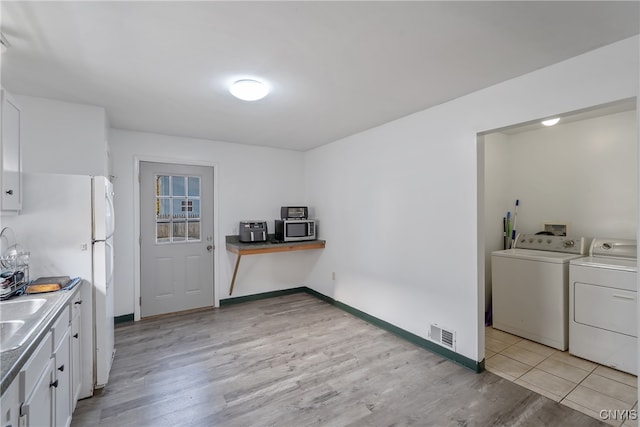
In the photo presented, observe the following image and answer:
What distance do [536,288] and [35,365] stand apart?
390cm

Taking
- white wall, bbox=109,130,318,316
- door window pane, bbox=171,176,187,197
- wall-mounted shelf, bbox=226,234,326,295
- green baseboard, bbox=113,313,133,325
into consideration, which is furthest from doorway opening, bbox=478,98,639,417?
green baseboard, bbox=113,313,133,325

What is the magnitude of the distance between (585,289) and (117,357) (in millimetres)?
4380

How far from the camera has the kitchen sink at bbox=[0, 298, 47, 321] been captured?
1579 millimetres

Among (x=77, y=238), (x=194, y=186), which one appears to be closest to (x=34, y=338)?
(x=77, y=238)

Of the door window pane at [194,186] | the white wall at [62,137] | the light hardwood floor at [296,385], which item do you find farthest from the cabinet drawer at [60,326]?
the door window pane at [194,186]

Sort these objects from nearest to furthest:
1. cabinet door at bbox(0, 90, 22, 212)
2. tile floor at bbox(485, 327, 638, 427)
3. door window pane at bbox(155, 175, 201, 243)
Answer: cabinet door at bbox(0, 90, 22, 212)
tile floor at bbox(485, 327, 638, 427)
door window pane at bbox(155, 175, 201, 243)

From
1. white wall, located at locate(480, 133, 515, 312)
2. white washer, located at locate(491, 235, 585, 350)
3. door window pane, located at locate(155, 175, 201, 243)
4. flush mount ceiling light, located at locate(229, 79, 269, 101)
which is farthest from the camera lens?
door window pane, located at locate(155, 175, 201, 243)

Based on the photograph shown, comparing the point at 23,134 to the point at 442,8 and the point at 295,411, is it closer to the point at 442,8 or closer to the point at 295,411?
the point at 295,411

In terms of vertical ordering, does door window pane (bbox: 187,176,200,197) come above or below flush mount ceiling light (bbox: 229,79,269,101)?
below

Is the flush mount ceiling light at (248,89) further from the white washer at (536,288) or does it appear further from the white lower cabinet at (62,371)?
the white washer at (536,288)

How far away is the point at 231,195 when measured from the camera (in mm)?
4301

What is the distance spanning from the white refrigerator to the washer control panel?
434 cm

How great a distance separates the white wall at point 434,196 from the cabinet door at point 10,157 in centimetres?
309

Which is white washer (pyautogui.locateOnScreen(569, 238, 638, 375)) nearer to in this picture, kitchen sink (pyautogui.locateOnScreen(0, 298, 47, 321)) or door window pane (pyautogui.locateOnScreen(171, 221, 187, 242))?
kitchen sink (pyautogui.locateOnScreen(0, 298, 47, 321))
